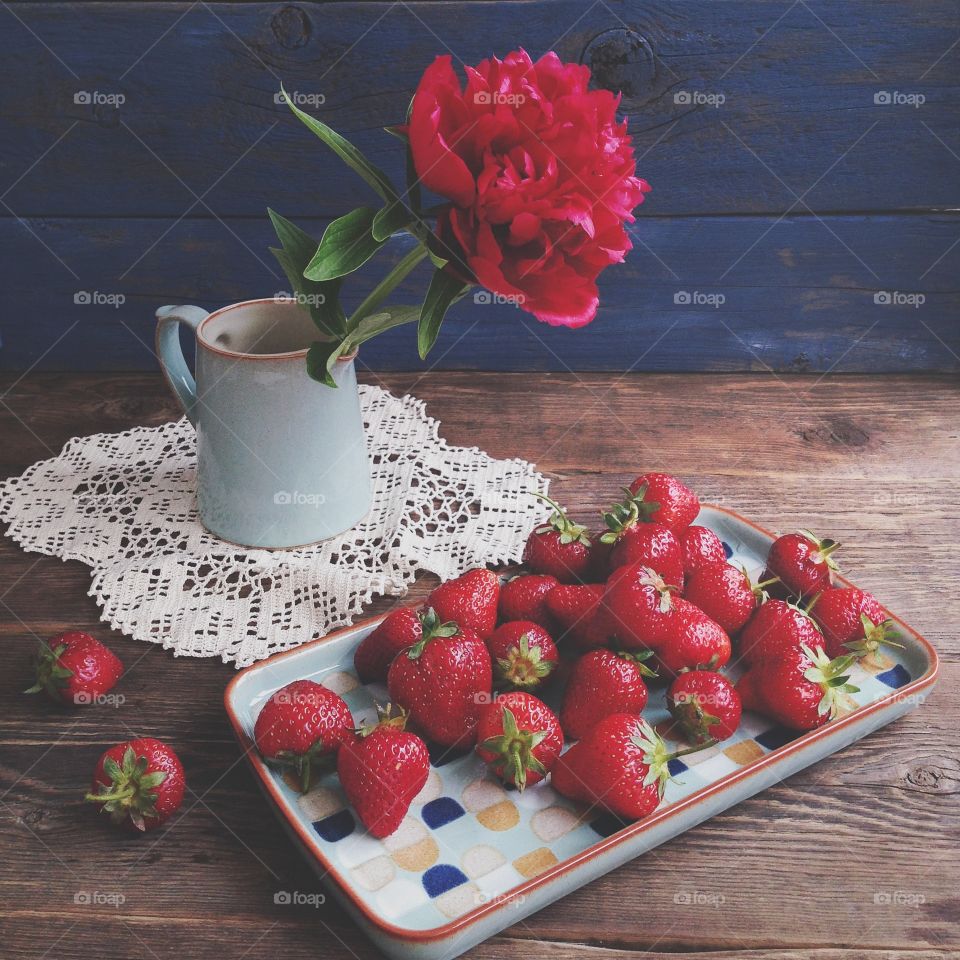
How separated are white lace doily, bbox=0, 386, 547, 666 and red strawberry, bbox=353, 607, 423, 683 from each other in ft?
0.29

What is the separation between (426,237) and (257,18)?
0.57 m

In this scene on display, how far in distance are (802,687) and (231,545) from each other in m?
0.49

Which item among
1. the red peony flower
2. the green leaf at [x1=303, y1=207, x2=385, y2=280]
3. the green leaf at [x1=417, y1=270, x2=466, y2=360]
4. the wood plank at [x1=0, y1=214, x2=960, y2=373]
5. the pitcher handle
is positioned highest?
the red peony flower

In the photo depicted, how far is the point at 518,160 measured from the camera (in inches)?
26.7

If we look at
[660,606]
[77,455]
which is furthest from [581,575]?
[77,455]

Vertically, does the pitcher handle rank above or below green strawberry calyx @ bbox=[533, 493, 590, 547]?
above

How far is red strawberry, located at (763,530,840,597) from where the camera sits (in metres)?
0.79

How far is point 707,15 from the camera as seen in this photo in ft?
3.76

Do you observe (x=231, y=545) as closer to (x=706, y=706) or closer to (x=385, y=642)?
(x=385, y=642)

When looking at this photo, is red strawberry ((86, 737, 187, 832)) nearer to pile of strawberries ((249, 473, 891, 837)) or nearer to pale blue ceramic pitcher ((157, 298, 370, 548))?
pile of strawberries ((249, 473, 891, 837))

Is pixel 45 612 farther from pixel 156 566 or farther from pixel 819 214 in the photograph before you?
pixel 819 214

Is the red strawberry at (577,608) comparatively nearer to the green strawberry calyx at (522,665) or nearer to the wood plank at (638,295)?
the green strawberry calyx at (522,665)

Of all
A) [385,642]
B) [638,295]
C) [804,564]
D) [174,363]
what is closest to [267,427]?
[174,363]

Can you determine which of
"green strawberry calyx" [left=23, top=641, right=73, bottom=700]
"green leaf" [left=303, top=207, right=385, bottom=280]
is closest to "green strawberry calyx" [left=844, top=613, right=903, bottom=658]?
"green leaf" [left=303, top=207, right=385, bottom=280]
